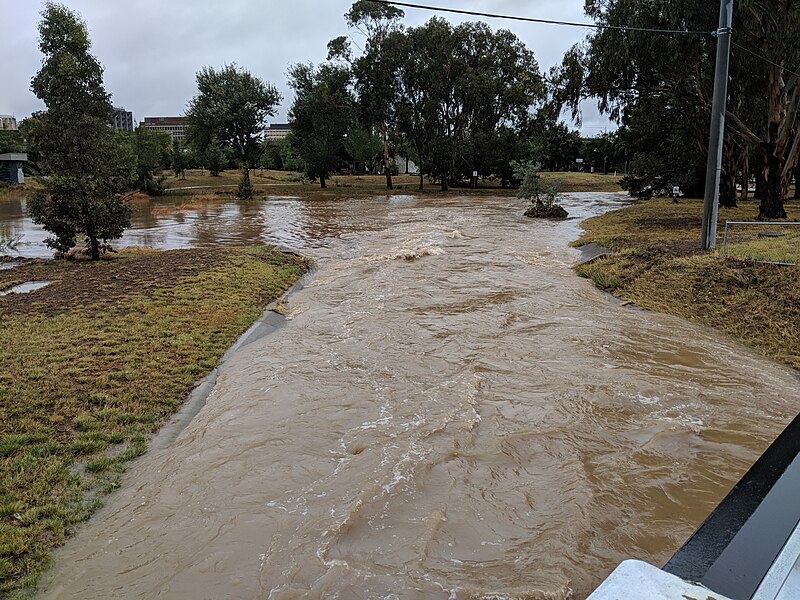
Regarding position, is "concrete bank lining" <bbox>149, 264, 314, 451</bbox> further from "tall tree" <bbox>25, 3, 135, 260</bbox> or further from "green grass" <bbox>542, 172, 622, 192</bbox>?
"green grass" <bbox>542, 172, 622, 192</bbox>

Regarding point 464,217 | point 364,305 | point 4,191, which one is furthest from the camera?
point 4,191

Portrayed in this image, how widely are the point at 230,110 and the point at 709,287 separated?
37851 mm

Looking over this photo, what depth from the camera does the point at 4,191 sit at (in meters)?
39.0

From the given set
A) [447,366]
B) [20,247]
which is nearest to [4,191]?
[20,247]

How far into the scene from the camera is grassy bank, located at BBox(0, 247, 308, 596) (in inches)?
151

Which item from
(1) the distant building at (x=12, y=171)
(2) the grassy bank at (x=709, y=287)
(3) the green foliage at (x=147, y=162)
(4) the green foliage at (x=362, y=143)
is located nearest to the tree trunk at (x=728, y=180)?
(2) the grassy bank at (x=709, y=287)

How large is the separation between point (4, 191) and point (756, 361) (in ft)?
150

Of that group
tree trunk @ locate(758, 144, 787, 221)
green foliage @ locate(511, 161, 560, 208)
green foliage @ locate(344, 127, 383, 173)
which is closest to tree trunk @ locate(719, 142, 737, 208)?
tree trunk @ locate(758, 144, 787, 221)

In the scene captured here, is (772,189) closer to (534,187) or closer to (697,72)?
(697,72)

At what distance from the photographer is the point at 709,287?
9.19m

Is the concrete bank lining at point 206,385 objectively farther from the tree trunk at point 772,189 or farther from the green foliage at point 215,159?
the green foliage at point 215,159

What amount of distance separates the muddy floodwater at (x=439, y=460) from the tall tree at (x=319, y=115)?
3780cm

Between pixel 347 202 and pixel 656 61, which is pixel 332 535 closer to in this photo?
pixel 656 61

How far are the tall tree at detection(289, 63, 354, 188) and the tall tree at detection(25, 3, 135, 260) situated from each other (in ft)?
103
